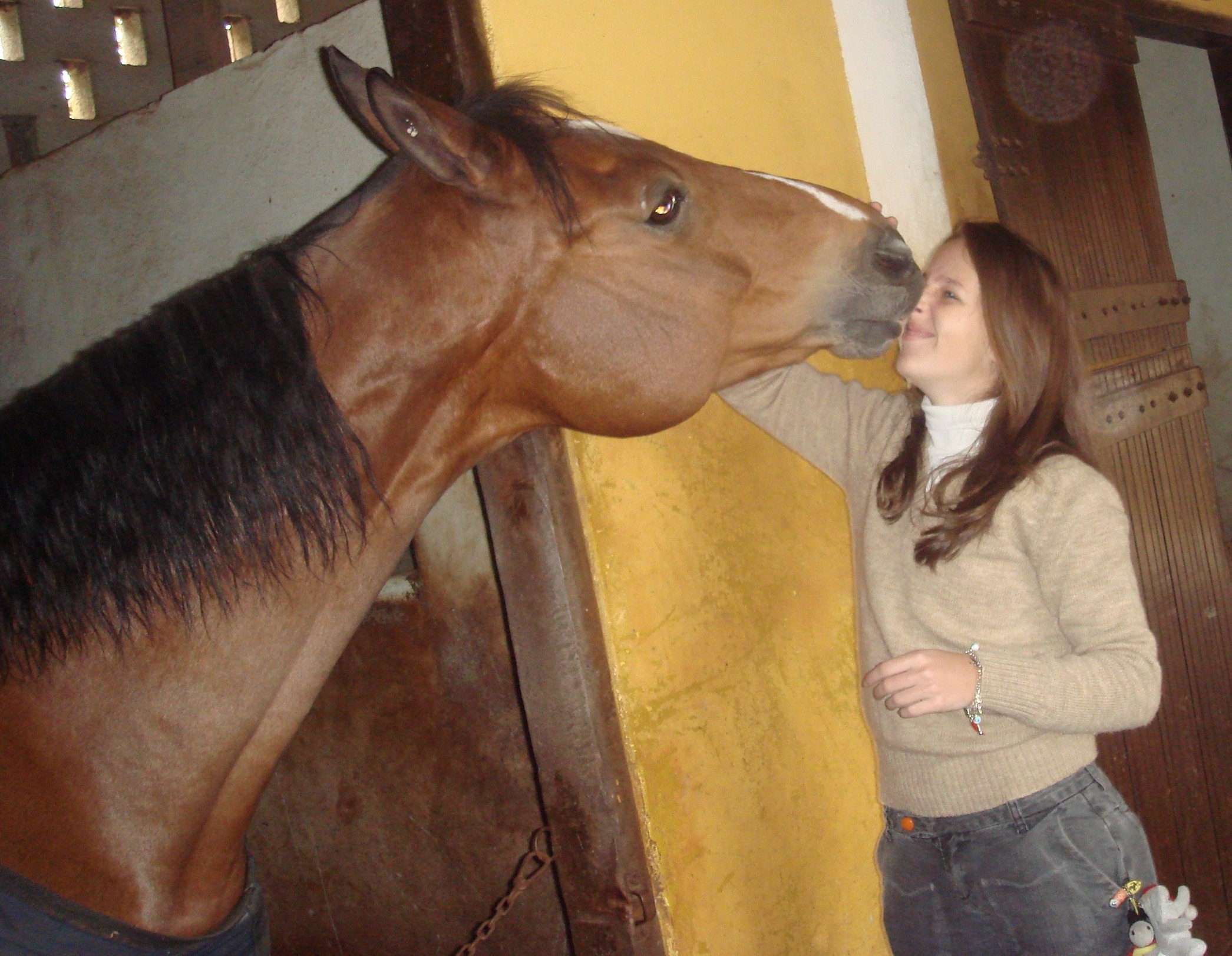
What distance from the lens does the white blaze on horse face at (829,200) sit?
1374 mm

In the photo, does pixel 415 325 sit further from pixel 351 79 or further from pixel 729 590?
pixel 729 590

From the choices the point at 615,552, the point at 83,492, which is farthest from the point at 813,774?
the point at 83,492

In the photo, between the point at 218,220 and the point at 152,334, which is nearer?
the point at 152,334

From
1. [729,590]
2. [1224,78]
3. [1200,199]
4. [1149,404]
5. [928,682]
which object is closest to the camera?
[928,682]

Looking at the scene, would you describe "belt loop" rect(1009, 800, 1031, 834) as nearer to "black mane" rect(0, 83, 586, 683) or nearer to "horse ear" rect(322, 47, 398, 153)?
"black mane" rect(0, 83, 586, 683)

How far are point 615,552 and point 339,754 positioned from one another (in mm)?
999

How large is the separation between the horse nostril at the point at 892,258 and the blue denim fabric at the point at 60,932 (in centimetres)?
131

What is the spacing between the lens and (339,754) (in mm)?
2076

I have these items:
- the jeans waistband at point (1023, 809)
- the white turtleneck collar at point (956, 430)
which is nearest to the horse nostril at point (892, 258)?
the white turtleneck collar at point (956, 430)

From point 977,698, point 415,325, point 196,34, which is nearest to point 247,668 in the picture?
point 415,325

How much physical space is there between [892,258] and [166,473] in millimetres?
1048

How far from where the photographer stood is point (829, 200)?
1.38 meters

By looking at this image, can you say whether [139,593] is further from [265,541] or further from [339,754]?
[339,754]

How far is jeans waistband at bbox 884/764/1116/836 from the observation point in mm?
1332
